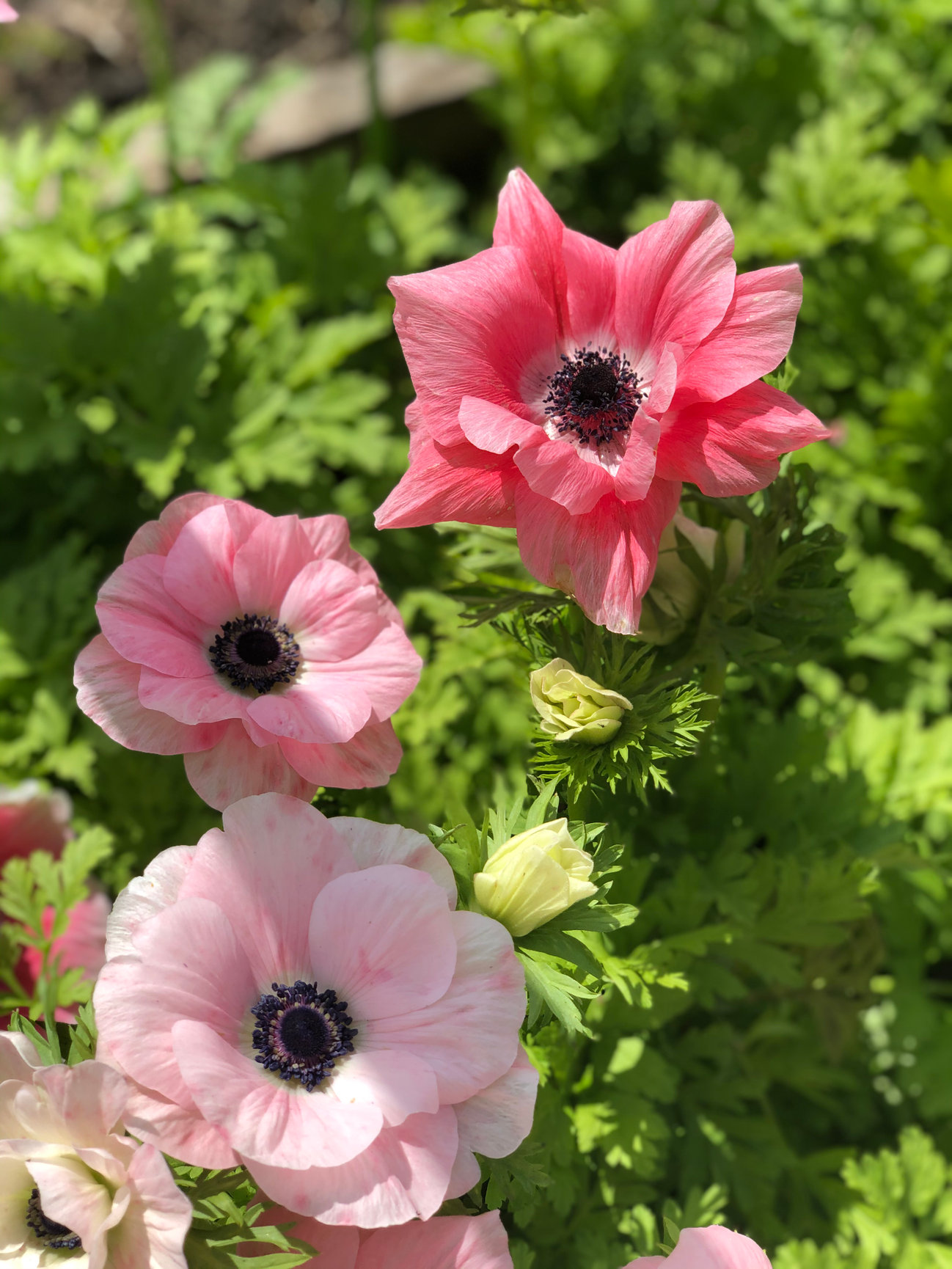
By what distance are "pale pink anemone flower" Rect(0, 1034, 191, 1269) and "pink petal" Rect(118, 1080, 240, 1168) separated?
1cm

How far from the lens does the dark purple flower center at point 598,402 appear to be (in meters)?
1.03

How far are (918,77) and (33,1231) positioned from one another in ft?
8.78

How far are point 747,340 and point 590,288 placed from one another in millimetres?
184

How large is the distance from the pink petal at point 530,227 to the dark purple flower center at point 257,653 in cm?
39

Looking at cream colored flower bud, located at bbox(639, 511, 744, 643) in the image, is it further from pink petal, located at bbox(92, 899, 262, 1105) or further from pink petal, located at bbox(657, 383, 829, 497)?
pink petal, located at bbox(92, 899, 262, 1105)

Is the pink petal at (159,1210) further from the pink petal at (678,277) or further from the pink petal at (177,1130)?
the pink petal at (678,277)

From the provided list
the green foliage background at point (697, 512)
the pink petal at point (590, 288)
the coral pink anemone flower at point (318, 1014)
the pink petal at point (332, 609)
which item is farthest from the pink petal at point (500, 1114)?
the pink petal at point (590, 288)

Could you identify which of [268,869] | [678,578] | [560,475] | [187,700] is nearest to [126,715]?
[187,700]

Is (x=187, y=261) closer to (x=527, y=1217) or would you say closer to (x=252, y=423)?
(x=252, y=423)

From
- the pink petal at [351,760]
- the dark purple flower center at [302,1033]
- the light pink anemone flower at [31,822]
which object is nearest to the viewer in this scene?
the dark purple flower center at [302,1033]

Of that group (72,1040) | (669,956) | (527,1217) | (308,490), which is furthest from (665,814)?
(308,490)

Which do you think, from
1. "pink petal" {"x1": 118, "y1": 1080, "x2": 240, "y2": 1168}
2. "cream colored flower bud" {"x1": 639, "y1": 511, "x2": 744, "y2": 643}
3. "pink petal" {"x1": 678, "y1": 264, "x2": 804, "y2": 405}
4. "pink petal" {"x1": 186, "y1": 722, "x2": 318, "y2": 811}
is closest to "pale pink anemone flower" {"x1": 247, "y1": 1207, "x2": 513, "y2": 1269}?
"pink petal" {"x1": 118, "y1": 1080, "x2": 240, "y2": 1168}

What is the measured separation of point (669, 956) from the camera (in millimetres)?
1267

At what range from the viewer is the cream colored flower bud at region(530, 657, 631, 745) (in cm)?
96
